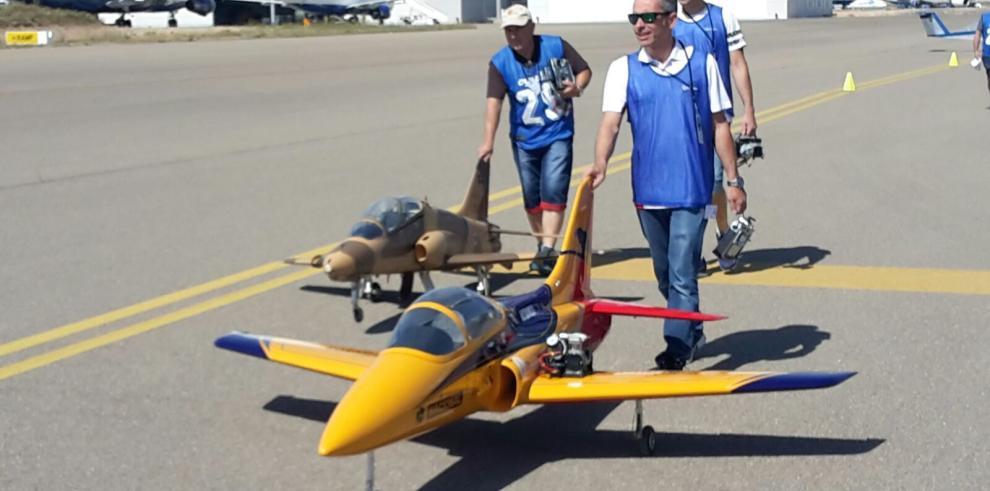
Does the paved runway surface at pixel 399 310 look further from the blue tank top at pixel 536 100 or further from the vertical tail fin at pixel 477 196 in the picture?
the blue tank top at pixel 536 100

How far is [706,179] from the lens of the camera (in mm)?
7043

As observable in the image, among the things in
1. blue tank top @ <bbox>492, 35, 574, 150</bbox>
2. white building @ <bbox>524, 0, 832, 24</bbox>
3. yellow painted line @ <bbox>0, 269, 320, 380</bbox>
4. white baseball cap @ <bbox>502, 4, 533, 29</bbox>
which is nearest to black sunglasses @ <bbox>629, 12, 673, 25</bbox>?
white baseball cap @ <bbox>502, 4, 533, 29</bbox>

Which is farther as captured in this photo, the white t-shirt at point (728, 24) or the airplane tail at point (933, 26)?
the airplane tail at point (933, 26)

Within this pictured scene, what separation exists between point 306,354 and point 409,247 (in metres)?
2.20

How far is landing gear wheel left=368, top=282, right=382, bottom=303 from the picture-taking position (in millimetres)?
9031

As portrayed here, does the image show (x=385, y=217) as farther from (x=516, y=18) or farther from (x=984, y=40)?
(x=984, y=40)

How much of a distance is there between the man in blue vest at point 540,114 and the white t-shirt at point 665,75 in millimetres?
2496

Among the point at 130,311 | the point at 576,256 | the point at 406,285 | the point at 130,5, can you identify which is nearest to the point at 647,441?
the point at 576,256

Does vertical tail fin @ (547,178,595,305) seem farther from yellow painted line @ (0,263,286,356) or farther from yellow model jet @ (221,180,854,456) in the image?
yellow painted line @ (0,263,286,356)

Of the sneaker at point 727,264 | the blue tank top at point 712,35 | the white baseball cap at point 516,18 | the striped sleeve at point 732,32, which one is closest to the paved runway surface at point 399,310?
the sneaker at point 727,264

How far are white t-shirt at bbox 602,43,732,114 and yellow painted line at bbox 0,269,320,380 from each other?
317cm

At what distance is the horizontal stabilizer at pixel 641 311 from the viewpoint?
682 cm

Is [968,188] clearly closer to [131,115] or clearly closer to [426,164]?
[426,164]

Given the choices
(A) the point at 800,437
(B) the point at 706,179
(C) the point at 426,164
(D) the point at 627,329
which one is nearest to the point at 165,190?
(C) the point at 426,164
